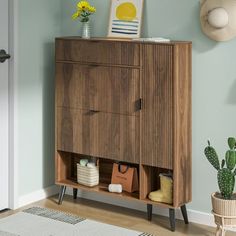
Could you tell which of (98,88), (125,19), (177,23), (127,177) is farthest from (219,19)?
(127,177)

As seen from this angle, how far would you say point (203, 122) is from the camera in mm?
4023

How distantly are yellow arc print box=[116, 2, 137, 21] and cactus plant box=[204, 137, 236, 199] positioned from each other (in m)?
1.09

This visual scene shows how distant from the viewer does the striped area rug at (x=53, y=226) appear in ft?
12.7

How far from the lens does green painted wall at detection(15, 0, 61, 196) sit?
4.38 m

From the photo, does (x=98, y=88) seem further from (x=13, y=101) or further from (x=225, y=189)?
(x=225, y=189)

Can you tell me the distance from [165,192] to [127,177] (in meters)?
0.32

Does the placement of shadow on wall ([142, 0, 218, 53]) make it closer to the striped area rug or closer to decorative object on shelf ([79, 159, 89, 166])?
decorative object on shelf ([79, 159, 89, 166])

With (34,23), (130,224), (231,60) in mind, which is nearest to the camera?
(231,60)

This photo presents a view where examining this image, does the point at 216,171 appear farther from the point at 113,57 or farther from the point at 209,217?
the point at 113,57

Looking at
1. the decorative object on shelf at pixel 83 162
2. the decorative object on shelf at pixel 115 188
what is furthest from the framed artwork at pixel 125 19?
the decorative object on shelf at pixel 115 188

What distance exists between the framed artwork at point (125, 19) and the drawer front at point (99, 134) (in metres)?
0.58

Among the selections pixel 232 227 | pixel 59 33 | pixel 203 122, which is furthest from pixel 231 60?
pixel 59 33

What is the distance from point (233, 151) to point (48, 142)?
5.16ft

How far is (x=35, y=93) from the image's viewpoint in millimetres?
4504
